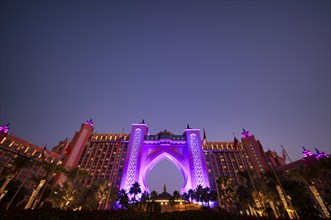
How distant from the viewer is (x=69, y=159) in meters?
64.7

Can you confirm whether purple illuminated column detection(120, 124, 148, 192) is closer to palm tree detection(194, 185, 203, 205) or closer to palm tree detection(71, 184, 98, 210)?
palm tree detection(71, 184, 98, 210)

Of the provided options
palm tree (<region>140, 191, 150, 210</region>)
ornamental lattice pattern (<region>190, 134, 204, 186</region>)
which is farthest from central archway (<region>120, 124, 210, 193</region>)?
palm tree (<region>140, 191, 150, 210</region>)

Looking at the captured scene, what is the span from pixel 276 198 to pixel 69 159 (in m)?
65.8

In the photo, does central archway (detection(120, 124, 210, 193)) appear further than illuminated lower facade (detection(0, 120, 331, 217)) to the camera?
No

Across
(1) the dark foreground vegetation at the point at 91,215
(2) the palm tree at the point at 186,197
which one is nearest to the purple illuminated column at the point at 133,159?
(2) the palm tree at the point at 186,197

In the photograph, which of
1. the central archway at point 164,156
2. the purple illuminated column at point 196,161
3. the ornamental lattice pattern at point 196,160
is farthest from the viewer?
the ornamental lattice pattern at point 196,160

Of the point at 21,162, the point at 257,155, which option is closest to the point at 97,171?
the point at 21,162

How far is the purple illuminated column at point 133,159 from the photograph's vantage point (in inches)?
2180

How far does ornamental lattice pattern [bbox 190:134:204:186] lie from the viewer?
57.6 metres

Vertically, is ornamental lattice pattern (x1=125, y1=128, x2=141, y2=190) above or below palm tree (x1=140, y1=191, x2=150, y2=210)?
above

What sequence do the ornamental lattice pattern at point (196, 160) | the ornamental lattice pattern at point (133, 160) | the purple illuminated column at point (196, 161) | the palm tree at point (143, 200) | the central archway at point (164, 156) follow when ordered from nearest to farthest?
the palm tree at point (143, 200) < the ornamental lattice pattern at point (133, 160) < the purple illuminated column at point (196, 161) < the central archway at point (164, 156) < the ornamental lattice pattern at point (196, 160)

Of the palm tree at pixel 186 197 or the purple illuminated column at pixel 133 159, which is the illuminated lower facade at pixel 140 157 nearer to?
the purple illuminated column at pixel 133 159

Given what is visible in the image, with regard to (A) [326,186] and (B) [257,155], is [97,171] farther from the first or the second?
(A) [326,186]

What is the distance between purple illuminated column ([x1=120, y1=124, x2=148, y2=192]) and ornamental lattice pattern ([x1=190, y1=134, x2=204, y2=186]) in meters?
19.1
